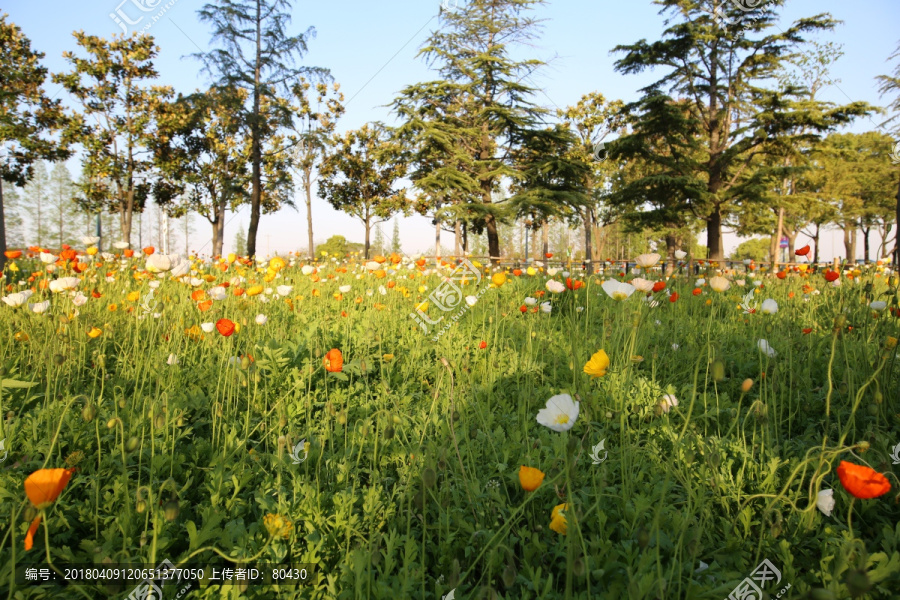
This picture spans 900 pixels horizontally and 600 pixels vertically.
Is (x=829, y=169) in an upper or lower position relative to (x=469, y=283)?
upper

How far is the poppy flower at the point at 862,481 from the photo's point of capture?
0.88 m

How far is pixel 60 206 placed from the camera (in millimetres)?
43750

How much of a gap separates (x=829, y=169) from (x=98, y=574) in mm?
32722

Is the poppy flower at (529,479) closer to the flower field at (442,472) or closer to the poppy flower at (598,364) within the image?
the flower field at (442,472)

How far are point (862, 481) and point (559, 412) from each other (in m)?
0.60

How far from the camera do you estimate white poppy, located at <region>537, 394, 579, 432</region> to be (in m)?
1.16

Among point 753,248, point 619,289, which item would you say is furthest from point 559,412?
point 753,248

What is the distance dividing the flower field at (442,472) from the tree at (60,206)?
171ft

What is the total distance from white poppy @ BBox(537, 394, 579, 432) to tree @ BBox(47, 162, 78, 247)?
54.1m

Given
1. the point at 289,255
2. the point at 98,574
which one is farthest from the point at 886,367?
the point at 289,255

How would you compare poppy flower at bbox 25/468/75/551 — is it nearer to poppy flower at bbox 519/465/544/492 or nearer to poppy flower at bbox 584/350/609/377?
poppy flower at bbox 519/465/544/492

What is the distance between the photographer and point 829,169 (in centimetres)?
2492

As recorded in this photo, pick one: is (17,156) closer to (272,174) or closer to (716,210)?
(272,174)

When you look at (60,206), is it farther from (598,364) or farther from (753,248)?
(753,248)
